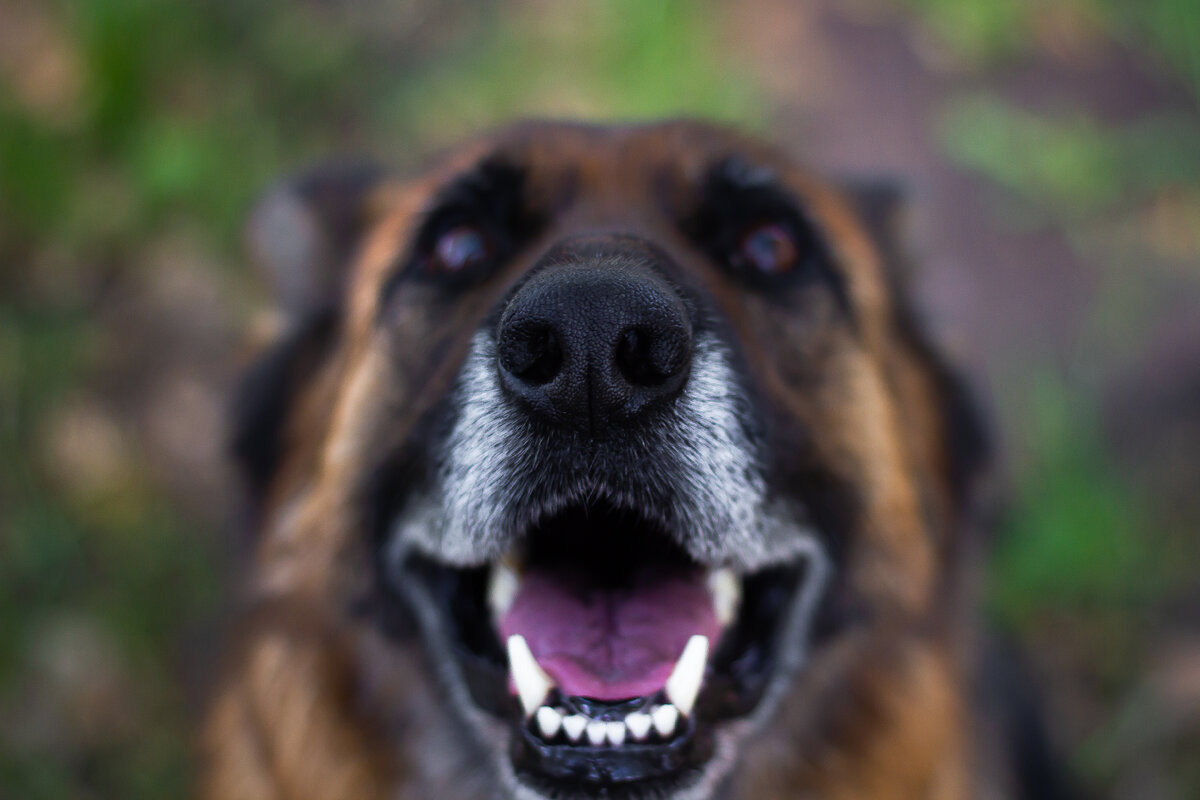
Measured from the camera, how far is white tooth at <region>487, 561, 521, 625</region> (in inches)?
75.7

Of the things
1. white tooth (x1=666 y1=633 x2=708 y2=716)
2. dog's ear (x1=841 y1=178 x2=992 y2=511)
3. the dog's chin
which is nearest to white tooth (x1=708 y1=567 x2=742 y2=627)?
the dog's chin

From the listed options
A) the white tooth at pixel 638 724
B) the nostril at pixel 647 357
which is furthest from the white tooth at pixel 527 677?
the nostril at pixel 647 357

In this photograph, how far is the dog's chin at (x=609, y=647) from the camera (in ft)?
5.59

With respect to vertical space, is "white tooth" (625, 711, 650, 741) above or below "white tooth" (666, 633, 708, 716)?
below

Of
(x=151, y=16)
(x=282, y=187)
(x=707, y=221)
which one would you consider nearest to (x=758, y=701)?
(x=707, y=221)

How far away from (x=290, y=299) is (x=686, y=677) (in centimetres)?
135

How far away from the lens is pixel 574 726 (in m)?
1.70

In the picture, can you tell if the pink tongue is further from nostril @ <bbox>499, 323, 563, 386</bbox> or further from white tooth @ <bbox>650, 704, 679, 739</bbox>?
nostril @ <bbox>499, 323, 563, 386</bbox>

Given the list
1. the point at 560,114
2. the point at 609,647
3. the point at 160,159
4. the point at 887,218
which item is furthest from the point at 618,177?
the point at 160,159

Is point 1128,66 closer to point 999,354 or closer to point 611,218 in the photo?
point 999,354

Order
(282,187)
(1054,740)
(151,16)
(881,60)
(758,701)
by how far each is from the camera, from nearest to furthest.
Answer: (758,701), (282,187), (1054,740), (151,16), (881,60)

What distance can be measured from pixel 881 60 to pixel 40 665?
14.6 feet

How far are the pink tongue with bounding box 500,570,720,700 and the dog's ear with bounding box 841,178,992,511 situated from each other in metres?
0.91

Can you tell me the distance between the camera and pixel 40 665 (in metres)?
3.26
